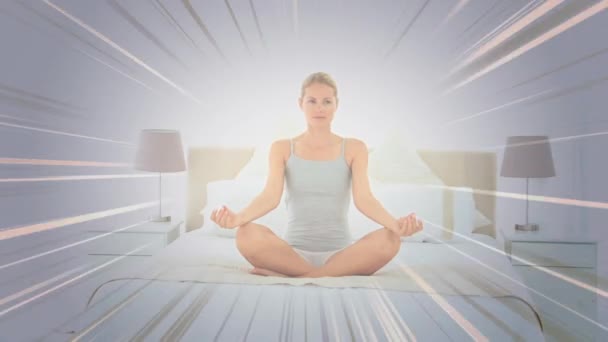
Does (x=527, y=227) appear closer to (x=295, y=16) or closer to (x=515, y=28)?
(x=515, y=28)

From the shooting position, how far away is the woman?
63.0 inches

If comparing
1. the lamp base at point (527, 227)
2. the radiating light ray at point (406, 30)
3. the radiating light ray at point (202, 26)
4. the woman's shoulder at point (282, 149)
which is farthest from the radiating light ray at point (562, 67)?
the radiating light ray at point (202, 26)

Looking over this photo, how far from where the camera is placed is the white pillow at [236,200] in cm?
230

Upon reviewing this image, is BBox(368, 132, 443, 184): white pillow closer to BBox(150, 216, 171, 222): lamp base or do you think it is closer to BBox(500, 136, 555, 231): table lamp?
BBox(500, 136, 555, 231): table lamp

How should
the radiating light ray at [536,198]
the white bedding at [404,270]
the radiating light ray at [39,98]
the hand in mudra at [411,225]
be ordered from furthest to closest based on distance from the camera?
the radiating light ray at [536,198]
the radiating light ray at [39,98]
the hand in mudra at [411,225]
the white bedding at [404,270]

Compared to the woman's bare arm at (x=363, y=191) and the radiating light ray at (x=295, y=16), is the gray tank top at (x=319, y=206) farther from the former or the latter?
the radiating light ray at (x=295, y=16)

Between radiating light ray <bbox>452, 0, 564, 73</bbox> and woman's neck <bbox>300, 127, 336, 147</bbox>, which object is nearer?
woman's neck <bbox>300, 127, 336, 147</bbox>

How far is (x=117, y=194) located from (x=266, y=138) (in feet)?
3.07

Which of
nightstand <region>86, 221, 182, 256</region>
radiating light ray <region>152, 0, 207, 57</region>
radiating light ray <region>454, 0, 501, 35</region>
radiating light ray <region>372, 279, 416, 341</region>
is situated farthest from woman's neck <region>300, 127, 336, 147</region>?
radiating light ray <region>454, 0, 501, 35</region>

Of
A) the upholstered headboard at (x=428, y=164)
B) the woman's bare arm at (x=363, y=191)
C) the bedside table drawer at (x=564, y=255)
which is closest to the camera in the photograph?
the woman's bare arm at (x=363, y=191)

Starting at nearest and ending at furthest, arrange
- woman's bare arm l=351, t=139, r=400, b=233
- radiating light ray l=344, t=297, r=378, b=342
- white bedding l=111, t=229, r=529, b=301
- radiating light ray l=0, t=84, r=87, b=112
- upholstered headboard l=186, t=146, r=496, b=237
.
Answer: radiating light ray l=344, t=297, r=378, b=342 < white bedding l=111, t=229, r=529, b=301 < woman's bare arm l=351, t=139, r=400, b=233 < radiating light ray l=0, t=84, r=87, b=112 < upholstered headboard l=186, t=146, r=496, b=237

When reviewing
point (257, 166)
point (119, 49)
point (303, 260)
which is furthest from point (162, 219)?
point (303, 260)

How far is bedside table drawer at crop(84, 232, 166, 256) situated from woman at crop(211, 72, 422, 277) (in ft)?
2.89

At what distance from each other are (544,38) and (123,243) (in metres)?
2.58
